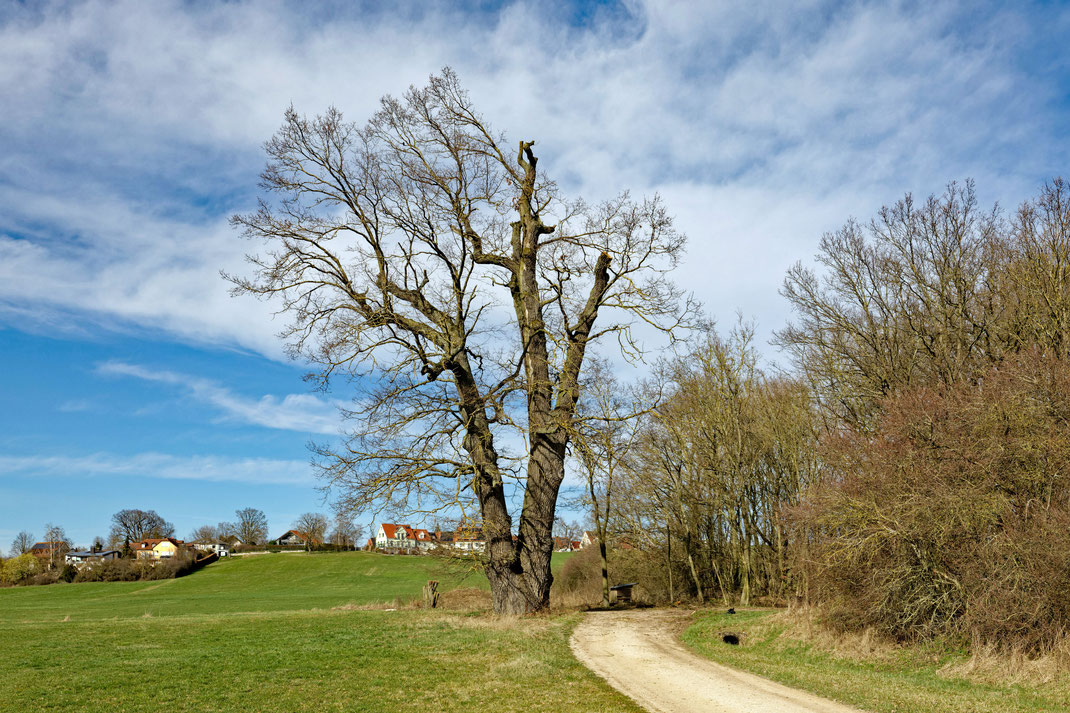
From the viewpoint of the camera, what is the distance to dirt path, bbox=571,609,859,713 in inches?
339

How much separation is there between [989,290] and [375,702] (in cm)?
2069

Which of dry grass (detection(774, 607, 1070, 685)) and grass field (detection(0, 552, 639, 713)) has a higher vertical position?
grass field (detection(0, 552, 639, 713))

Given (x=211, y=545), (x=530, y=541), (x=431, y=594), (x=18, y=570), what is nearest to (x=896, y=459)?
(x=530, y=541)

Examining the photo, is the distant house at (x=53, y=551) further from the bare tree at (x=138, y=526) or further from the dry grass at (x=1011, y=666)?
the dry grass at (x=1011, y=666)

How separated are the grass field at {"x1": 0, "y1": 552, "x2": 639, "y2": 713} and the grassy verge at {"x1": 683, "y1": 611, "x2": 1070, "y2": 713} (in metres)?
3.02

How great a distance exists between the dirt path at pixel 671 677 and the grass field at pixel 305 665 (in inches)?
18.0

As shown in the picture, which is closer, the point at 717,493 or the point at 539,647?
the point at 539,647

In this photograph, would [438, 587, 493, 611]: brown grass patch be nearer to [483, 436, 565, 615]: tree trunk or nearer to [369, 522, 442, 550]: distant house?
[369, 522, 442, 550]: distant house

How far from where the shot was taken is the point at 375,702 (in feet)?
29.1

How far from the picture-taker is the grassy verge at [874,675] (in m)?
8.70

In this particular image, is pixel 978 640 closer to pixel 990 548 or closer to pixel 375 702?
pixel 990 548

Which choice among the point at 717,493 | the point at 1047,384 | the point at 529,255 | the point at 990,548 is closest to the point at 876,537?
the point at 990,548

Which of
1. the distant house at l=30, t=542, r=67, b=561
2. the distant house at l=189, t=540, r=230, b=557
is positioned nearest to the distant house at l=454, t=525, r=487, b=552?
the distant house at l=30, t=542, r=67, b=561

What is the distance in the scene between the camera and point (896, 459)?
1273 centimetres
